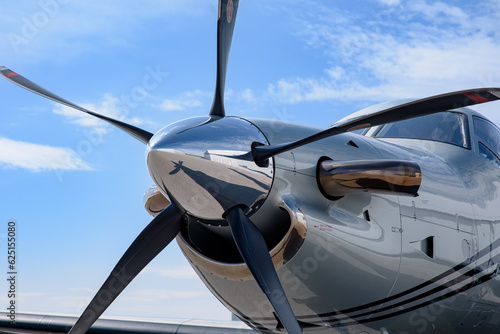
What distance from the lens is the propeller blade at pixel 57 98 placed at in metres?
5.93

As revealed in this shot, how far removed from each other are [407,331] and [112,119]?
3701mm

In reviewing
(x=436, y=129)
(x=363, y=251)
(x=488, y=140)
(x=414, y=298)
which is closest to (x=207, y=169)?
(x=363, y=251)

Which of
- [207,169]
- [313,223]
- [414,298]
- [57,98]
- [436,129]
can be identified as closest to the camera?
[207,169]

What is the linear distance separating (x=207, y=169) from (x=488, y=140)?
15.5 feet

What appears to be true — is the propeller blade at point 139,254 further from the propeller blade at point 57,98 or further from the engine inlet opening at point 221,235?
the propeller blade at point 57,98

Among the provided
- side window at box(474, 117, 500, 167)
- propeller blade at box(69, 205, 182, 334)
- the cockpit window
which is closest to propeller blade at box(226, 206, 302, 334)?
propeller blade at box(69, 205, 182, 334)

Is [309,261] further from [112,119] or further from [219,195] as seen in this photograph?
[112,119]

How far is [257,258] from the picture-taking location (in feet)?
16.2

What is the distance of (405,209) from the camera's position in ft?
18.7

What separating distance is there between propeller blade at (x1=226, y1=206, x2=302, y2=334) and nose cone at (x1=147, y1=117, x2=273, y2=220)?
125mm

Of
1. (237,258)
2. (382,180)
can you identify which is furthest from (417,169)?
(237,258)

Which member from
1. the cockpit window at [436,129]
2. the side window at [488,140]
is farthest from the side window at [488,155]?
the cockpit window at [436,129]

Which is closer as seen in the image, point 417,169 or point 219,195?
point 219,195

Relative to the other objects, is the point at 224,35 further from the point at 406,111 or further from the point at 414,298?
the point at 414,298
